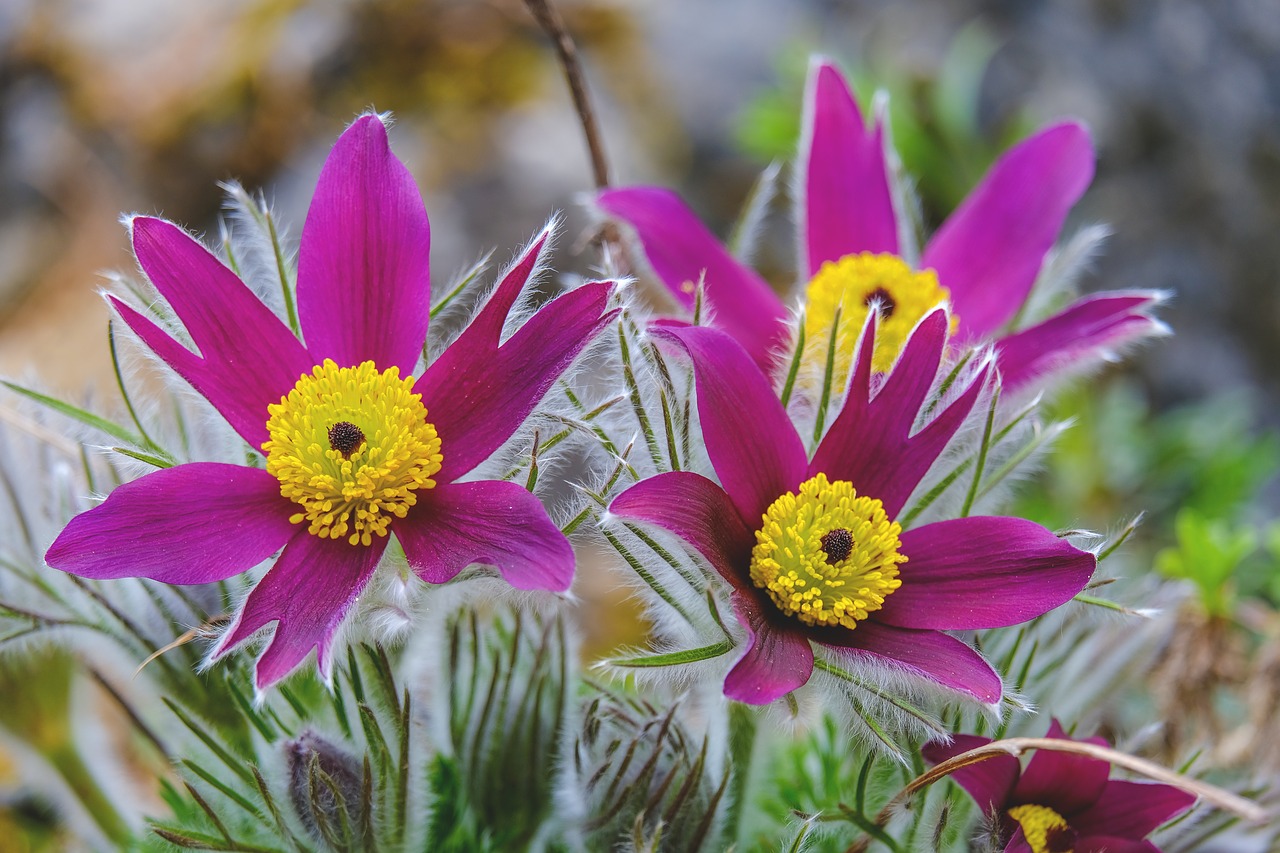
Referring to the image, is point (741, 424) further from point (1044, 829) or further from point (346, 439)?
point (1044, 829)

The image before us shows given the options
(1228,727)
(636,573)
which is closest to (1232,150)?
(1228,727)

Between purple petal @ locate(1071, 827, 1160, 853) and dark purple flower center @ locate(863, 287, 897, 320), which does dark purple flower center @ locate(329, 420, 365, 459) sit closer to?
dark purple flower center @ locate(863, 287, 897, 320)

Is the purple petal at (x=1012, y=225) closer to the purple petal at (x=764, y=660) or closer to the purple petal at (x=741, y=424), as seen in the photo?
the purple petal at (x=741, y=424)

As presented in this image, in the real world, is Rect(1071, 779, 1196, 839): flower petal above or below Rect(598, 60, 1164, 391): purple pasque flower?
below

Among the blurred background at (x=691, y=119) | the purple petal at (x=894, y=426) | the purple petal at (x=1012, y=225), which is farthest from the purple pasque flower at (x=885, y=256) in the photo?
the blurred background at (x=691, y=119)

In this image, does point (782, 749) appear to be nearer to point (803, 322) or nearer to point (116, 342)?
point (803, 322)

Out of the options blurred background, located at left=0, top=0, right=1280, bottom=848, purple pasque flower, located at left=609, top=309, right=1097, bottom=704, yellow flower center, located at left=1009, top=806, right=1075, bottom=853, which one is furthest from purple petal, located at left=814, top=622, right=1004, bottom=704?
blurred background, located at left=0, top=0, right=1280, bottom=848

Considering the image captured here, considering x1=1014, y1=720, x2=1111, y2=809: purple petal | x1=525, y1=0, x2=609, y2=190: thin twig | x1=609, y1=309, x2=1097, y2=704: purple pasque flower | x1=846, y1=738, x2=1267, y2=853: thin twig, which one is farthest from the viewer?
x1=525, y1=0, x2=609, y2=190: thin twig
